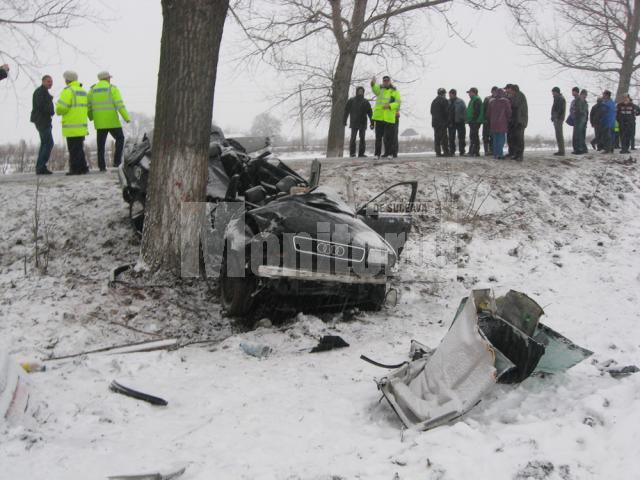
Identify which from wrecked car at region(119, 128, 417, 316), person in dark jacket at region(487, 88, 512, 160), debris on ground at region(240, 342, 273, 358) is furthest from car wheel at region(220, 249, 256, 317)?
person in dark jacket at region(487, 88, 512, 160)

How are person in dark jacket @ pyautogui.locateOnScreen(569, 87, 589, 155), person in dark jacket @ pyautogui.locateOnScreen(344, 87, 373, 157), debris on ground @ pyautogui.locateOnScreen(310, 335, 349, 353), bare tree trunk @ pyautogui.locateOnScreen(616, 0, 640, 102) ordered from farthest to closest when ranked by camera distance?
1. bare tree trunk @ pyautogui.locateOnScreen(616, 0, 640, 102)
2. person in dark jacket @ pyautogui.locateOnScreen(569, 87, 589, 155)
3. person in dark jacket @ pyautogui.locateOnScreen(344, 87, 373, 157)
4. debris on ground @ pyautogui.locateOnScreen(310, 335, 349, 353)

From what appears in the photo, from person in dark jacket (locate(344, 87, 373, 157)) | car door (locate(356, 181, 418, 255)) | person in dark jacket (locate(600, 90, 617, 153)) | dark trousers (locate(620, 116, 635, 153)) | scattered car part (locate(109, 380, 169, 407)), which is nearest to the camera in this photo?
scattered car part (locate(109, 380, 169, 407))

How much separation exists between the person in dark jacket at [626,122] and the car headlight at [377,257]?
12412 millimetres

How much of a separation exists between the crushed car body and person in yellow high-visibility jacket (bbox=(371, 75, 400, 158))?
860 cm

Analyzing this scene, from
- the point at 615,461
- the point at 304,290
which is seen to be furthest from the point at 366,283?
the point at 615,461

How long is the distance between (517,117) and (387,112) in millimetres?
2816

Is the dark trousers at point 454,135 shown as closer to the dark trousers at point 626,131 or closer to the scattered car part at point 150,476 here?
the dark trousers at point 626,131

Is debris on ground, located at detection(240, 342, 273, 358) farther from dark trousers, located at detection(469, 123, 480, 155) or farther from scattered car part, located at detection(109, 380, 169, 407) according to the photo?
dark trousers, located at detection(469, 123, 480, 155)

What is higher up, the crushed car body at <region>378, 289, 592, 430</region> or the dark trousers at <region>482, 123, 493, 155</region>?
the dark trousers at <region>482, 123, 493, 155</region>

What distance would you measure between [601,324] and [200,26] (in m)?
4.97

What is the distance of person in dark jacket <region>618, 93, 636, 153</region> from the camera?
46.9 ft

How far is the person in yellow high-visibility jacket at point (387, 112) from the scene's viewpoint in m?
11.5

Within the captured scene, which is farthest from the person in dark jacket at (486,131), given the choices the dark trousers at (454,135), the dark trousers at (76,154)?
the dark trousers at (76,154)

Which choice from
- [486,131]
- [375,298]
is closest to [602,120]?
[486,131]
